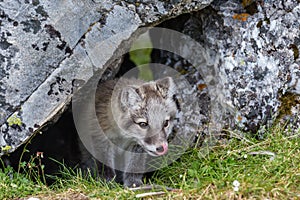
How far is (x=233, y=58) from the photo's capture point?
5.14 m

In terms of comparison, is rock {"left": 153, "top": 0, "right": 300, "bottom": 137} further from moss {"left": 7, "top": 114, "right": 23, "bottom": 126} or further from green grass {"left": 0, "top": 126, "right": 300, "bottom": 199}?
moss {"left": 7, "top": 114, "right": 23, "bottom": 126}

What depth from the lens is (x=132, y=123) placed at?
5035mm

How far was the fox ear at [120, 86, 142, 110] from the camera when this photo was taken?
16.3ft

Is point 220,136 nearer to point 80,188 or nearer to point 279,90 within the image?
point 279,90

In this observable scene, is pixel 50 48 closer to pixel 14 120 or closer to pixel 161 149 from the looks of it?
pixel 14 120

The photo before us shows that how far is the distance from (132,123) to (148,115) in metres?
0.20

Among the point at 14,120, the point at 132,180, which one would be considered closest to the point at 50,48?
the point at 14,120

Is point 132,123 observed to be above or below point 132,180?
above

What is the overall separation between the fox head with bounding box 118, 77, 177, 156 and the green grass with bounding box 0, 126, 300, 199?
13.9 inches

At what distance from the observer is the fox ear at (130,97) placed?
16.3 feet

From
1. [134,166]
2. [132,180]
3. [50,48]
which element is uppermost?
[50,48]

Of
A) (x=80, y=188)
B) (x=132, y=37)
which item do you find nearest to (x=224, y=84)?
(x=132, y=37)

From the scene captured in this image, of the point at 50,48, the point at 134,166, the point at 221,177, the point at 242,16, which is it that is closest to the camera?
the point at 221,177

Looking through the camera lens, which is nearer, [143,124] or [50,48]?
[50,48]
